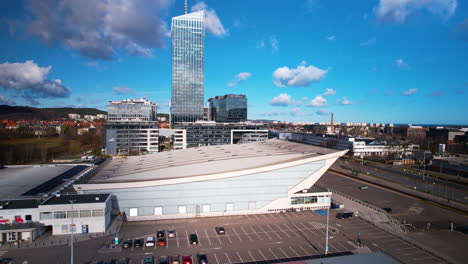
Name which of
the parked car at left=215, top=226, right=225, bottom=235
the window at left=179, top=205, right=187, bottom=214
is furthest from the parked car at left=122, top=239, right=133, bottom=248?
the parked car at left=215, top=226, right=225, bottom=235

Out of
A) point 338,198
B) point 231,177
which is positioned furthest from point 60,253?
point 338,198

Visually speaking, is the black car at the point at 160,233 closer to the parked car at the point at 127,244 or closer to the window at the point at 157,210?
the parked car at the point at 127,244

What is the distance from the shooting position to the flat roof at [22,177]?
31.3 metres

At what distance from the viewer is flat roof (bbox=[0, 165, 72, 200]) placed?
31.3 meters

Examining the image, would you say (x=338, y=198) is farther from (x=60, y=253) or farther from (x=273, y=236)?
(x=60, y=253)

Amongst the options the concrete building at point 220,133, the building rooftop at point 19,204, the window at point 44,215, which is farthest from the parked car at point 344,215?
the concrete building at point 220,133

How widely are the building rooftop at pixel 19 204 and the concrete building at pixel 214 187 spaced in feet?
12.6

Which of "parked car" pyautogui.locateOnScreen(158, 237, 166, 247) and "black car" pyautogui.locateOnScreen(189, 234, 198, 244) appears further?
"black car" pyautogui.locateOnScreen(189, 234, 198, 244)

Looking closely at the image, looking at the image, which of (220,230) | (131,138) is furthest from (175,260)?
(131,138)

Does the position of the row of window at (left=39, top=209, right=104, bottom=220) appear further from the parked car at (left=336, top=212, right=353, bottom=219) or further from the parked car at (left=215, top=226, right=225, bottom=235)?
the parked car at (left=336, top=212, right=353, bottom=219)

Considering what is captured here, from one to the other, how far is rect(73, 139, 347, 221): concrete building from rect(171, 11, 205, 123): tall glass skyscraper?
85483 mm

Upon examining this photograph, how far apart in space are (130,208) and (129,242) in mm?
6654

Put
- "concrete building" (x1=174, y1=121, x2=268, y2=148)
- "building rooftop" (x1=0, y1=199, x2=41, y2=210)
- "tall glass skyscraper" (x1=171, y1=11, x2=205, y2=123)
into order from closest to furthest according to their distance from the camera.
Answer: "building rooftop" (x1=0, y1=199, x2=41, y2=210), "concrete building" (x1=174, y1=121, x2=268, y2=148), "tall glass skyscraper" (x1=171, y1=11, x2=205, y2=123)

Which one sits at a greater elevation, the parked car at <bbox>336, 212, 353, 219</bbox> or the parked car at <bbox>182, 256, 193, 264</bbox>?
the parked car at <bbox>182, 256, 193, 264</bbox>
